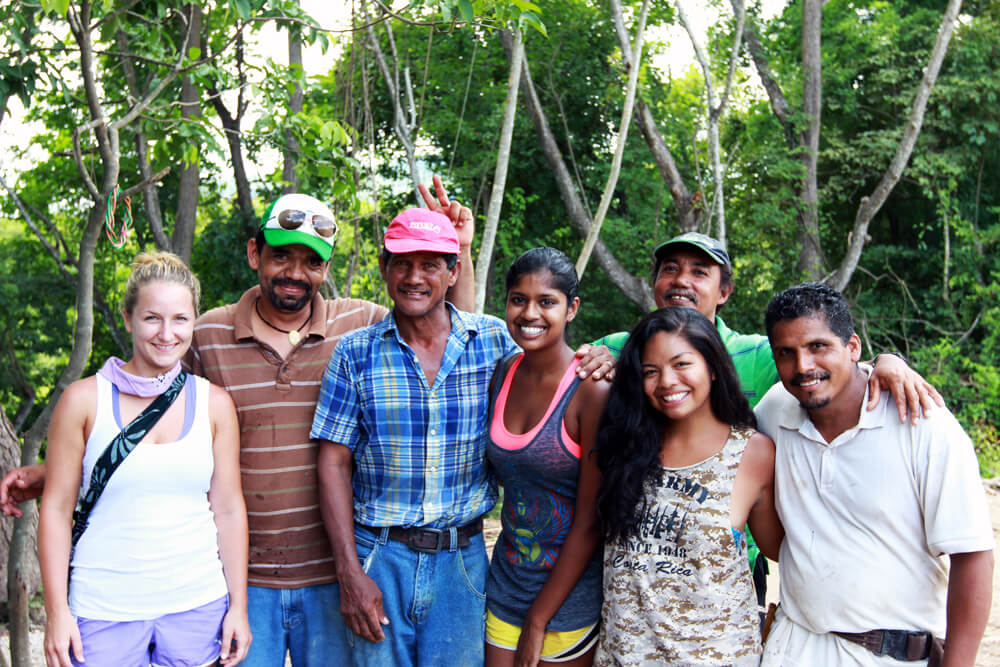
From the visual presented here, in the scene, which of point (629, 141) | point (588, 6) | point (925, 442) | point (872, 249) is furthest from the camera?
point (872, 249)

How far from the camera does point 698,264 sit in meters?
2.90

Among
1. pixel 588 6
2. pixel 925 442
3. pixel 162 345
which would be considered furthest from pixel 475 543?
pixel 588 6

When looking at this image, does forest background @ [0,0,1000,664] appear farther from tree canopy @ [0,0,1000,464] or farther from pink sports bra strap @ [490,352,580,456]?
pink sports bra strap @ [490,352,580,456]

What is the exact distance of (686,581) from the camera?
2.29 m

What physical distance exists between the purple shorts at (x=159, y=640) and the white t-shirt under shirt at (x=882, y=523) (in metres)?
1.64

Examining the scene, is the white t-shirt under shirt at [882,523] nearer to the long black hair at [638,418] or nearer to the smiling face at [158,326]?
the long black hair at [638,418]

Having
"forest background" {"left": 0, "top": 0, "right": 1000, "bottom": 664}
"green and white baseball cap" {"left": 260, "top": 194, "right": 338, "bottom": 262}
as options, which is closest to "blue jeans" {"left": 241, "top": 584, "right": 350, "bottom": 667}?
"green and white baseball cap" {"left": 260, "top": 194, "right": 338, "bottom": 262}

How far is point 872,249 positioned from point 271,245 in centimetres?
1335

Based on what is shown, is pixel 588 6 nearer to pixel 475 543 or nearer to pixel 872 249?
pixel 872 249

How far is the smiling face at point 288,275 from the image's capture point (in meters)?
2.77

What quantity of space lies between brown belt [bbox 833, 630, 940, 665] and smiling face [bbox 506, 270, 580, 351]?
47.6 inches

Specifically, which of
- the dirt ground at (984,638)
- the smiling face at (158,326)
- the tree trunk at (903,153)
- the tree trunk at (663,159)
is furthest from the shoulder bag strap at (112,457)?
the tree trunk at (903,153)

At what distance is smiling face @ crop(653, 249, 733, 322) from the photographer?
2.88 metres

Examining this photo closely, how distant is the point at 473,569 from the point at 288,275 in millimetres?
1172
